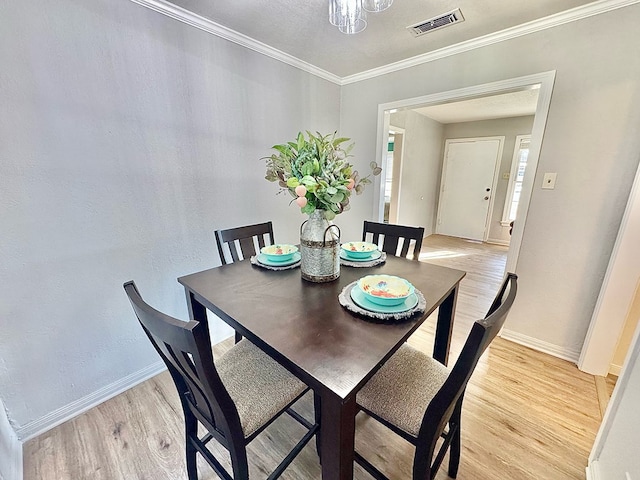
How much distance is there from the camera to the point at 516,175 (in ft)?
15.5

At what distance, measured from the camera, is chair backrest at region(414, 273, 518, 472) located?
0.67 metres

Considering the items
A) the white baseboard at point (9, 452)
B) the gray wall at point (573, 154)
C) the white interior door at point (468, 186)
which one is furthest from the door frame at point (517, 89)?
the white interior door at point (468, 186)

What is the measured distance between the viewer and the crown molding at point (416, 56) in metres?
1.54

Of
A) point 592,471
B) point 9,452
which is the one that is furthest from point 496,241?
point 9,452

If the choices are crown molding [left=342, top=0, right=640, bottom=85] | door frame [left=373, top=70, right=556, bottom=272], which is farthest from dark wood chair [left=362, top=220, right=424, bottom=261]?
crown molding [left=342, top=0, right=640, bottom=85]

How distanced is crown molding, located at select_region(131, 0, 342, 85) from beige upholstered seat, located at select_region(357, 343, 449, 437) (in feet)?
7.36

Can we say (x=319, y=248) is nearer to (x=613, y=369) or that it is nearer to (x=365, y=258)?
(x=365, y=258)

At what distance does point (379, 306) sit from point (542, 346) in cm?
188

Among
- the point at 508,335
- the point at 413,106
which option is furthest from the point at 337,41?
the point at 508,335

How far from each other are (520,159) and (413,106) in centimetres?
351

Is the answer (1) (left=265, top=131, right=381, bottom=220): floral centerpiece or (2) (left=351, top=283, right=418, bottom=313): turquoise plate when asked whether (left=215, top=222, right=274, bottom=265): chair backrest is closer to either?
(1) (left=265, top=131, right=381, bottom=220): floral centerpiece

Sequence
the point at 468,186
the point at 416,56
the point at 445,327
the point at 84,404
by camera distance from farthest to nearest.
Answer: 1. the point at 468,186
2. the point at 416,56
3. the point at 84,404
4. the point at 445,327

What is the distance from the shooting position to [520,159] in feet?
15.4

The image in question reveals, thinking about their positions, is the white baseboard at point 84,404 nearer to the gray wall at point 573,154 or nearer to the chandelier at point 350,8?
the chandelier at point 350,8
